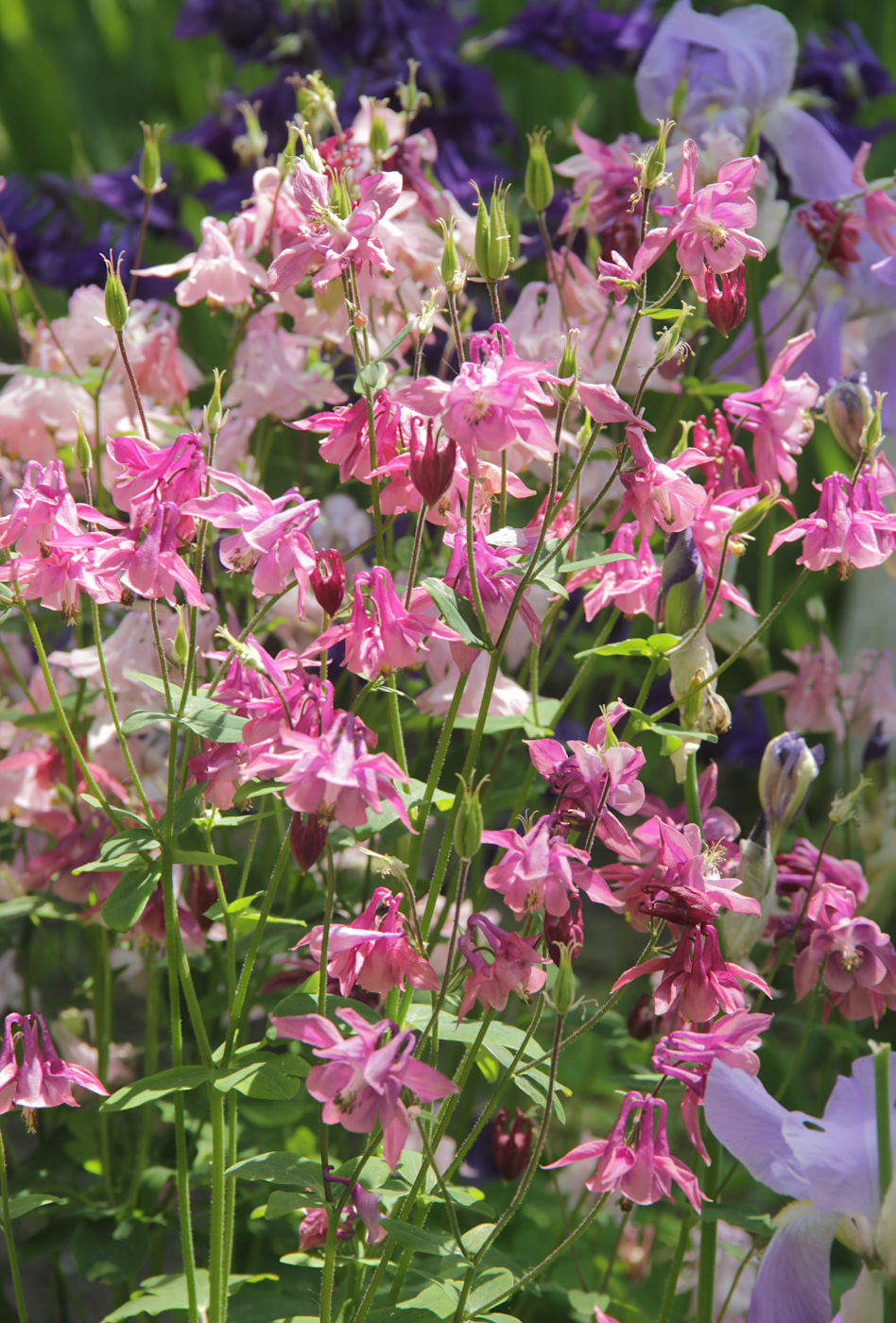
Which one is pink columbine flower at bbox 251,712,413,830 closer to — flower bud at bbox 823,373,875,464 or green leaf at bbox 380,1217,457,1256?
green leaf at bbox 380,1217,457,1256

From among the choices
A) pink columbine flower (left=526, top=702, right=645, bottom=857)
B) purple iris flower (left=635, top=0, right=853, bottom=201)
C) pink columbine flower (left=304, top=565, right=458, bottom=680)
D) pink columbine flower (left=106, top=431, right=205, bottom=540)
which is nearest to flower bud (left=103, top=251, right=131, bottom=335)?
pink columbine flower (left=106, top=431, right=205, bottom=540)

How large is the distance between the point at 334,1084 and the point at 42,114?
1.94 m

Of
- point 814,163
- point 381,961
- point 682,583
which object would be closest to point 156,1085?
point 381,961

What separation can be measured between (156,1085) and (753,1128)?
297 millimetres

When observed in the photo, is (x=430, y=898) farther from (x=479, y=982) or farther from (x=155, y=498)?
(x=155, y=498)

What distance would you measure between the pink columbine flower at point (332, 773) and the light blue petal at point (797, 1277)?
10.6 inches

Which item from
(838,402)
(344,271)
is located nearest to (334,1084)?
(344,271)

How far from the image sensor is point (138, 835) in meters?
0.64

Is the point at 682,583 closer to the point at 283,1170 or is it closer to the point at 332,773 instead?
the point at 332,773

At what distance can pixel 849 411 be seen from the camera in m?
0.73

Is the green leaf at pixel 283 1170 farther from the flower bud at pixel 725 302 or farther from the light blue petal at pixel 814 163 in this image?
the light blue petal at pixel 814 163

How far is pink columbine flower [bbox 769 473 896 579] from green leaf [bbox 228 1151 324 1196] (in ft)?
1.28

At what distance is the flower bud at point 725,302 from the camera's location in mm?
568

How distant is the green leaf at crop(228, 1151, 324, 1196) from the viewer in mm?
553
